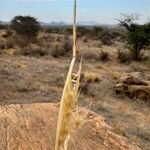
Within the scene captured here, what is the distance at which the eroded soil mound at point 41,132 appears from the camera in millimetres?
3480

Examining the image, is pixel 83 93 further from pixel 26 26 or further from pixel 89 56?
pixel 26 26

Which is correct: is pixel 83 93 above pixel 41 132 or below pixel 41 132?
below

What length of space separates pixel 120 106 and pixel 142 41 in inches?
470

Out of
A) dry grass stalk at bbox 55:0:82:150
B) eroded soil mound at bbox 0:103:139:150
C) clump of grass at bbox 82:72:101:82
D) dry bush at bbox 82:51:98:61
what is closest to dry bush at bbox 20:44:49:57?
dry bush at bbox 82:51:98:61

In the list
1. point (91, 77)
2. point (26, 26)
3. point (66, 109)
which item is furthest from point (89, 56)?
point (66, 109)

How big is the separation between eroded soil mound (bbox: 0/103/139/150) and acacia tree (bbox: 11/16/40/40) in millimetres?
23607

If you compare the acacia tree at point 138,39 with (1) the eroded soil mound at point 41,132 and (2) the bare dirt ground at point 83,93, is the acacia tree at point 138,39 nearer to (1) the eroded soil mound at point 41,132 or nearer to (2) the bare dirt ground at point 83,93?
(2) the bare dirt ground at point 83,93

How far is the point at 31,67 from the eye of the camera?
51.0ft

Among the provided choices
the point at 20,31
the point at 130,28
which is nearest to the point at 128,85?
the point at 130,28

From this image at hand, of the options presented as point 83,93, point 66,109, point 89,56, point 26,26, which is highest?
point 66,109

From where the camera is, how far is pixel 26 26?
29.0 m

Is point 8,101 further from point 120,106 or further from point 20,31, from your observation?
point 20,31

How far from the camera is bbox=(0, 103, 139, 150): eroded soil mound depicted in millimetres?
3480

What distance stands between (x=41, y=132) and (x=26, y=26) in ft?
84.9
